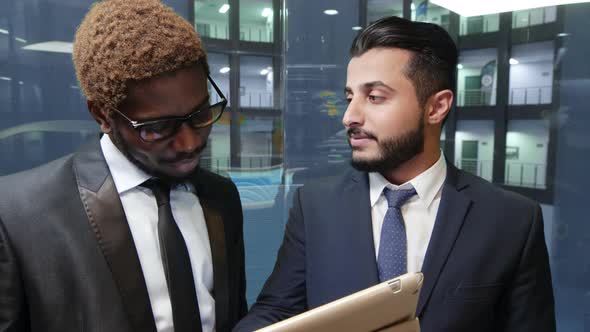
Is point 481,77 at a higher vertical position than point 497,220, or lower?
higher

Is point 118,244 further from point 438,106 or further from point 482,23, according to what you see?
point 482,23

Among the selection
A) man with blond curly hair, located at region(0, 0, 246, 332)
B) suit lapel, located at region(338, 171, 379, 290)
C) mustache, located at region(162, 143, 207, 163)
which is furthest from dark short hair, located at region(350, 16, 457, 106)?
mustache, located at region(162, 143, 207, 163)

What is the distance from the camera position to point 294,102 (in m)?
4.21

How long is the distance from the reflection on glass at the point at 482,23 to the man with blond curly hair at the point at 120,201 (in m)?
3.82

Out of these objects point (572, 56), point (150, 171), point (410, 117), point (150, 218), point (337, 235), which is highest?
point (572, 56)

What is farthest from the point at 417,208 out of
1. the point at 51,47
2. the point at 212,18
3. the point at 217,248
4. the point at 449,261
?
the point at 51,47

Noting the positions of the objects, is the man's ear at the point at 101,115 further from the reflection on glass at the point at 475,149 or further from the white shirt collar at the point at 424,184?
the reflection on glass at the point at 475,149

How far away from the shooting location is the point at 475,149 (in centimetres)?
443

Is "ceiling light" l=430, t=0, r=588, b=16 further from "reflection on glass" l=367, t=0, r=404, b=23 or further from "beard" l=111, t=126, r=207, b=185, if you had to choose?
"beard" l=111, t=126, r=207, b=185

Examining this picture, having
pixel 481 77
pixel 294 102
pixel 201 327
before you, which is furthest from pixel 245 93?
pixel 201 327

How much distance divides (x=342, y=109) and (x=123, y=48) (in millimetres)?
3313

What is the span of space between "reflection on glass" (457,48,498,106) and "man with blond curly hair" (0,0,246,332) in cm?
384

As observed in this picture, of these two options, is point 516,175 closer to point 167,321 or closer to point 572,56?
point 572,56

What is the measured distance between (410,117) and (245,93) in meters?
Answer: 2.84
